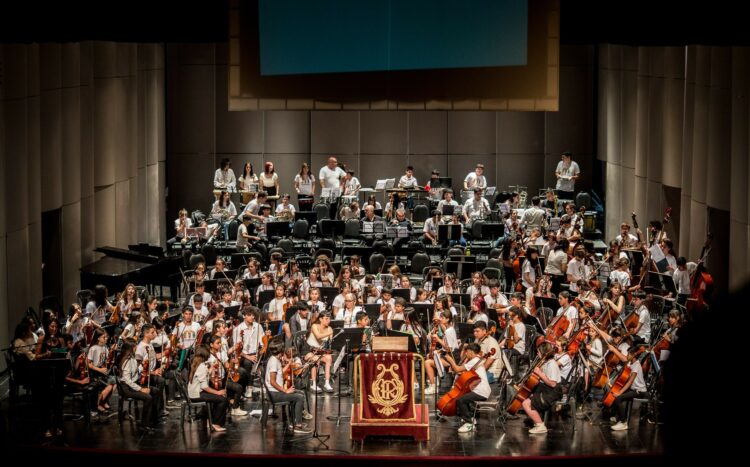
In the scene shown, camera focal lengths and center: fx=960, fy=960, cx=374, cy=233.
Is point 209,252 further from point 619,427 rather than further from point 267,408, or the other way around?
point 619,427

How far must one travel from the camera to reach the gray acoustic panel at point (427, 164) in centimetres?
2655

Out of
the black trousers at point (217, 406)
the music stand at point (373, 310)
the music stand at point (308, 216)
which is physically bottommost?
the black trousers at point (217, 406)

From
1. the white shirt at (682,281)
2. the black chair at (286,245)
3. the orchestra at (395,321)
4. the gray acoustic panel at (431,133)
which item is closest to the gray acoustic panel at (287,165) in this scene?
the gray acoustic panel at (431,133)

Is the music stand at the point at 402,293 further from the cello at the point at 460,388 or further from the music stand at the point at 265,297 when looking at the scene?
the cello at the point at 460,388

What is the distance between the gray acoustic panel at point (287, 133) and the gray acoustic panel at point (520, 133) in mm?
5359

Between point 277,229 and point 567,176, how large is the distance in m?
7.92

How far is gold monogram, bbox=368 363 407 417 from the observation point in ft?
38.3

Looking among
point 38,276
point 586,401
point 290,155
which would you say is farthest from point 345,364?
point 290,155

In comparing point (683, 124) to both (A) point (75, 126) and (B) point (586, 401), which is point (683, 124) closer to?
(B) point (586, 401)

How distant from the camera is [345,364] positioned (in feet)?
47.6

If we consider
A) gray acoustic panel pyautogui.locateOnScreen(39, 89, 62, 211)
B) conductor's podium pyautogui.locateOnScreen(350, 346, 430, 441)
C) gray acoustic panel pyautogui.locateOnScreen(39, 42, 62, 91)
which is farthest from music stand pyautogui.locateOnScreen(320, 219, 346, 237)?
conductor's podium pyautogui.locateOnScreen(350, 346, 430, 441)

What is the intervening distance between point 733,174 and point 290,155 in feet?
43.4

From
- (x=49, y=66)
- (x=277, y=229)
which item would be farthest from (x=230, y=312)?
(x=49, y=66)

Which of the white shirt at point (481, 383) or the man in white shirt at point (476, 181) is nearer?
the white shirt at point (481, 383)
